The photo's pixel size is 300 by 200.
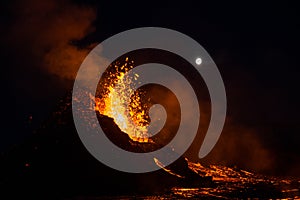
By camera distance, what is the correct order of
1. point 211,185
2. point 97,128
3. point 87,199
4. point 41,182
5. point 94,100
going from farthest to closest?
point 94,100 < point 97,128 < point 211,185 < point 41,182 < point 87,199

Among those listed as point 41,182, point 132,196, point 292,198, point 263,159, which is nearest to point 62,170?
point 41,182

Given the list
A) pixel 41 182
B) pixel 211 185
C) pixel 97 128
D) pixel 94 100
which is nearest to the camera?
pixel 41 182

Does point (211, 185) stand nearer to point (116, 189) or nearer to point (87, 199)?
point (116, 189)

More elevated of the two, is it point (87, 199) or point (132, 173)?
point (132, 173)

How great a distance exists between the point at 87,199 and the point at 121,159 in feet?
50.0

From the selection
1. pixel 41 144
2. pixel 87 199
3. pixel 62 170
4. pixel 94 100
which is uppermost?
pixel 94 100

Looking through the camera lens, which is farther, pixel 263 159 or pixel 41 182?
pixel 263 159

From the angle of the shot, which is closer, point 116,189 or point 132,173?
point 116,189

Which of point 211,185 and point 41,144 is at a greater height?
point 41,144

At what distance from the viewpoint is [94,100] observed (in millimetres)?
73500

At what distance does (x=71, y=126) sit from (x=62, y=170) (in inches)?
396

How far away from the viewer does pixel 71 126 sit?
2534 inches

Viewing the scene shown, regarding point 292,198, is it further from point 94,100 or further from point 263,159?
point 263,159

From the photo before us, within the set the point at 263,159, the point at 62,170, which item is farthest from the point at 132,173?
the point at 263,159
